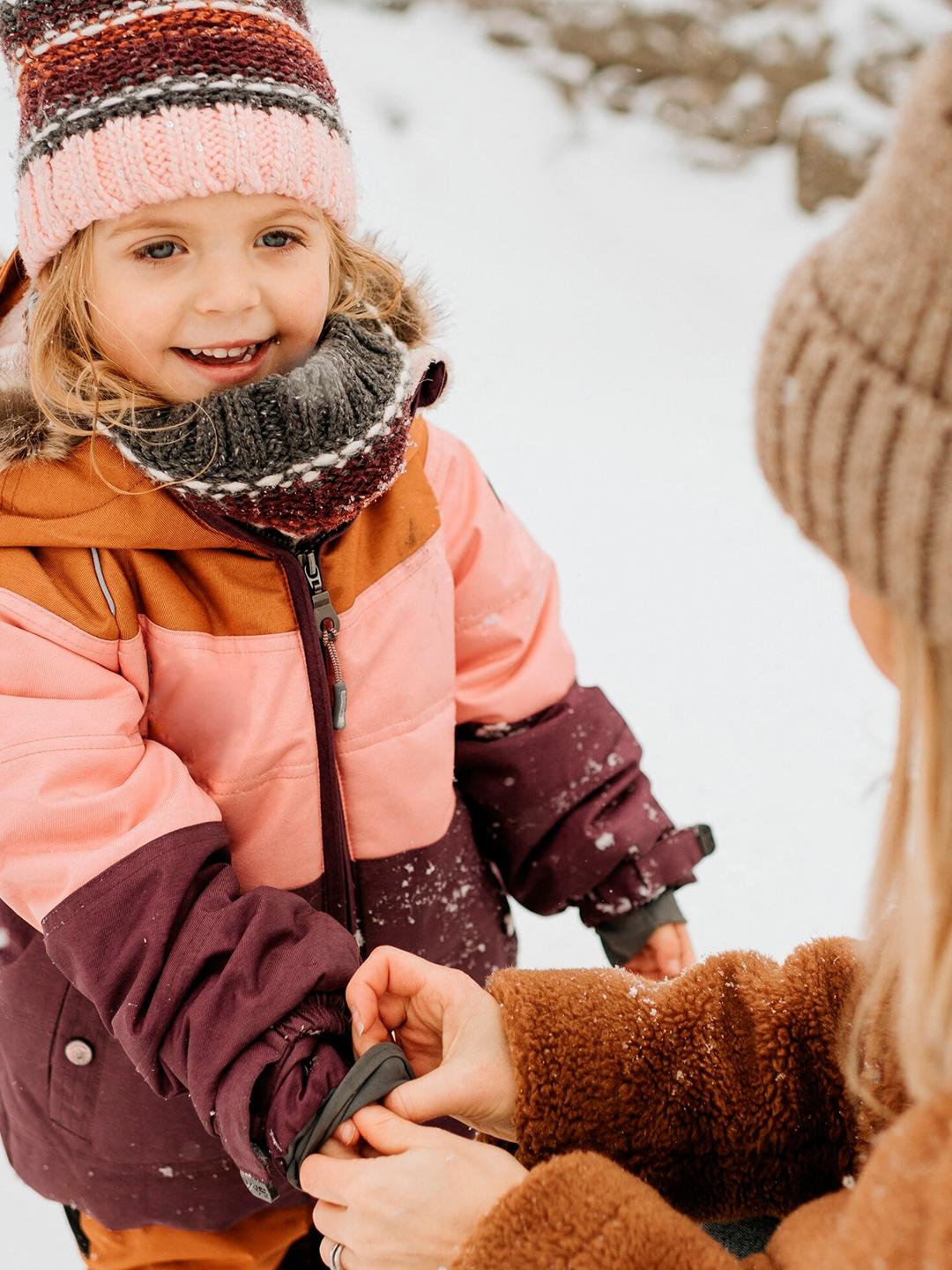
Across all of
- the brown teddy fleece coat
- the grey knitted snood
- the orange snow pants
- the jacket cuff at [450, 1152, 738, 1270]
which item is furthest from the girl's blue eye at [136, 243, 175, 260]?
the orange snow pants

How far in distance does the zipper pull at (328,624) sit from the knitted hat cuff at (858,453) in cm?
49

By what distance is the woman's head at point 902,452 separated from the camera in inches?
24.9

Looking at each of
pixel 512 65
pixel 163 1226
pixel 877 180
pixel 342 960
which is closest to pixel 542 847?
pixel 342 960

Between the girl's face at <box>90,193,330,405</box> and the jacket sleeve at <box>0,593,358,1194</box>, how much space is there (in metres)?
0.25

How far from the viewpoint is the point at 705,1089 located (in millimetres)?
1010

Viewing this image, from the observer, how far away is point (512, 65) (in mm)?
4254

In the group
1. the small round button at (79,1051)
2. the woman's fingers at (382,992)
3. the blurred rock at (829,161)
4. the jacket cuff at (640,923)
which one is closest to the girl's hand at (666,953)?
the jacket cuff at (640,923)

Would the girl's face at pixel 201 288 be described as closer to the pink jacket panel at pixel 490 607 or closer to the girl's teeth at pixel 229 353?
the girl's teeth at pixel 229 353

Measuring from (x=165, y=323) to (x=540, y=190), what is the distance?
10.5 ft

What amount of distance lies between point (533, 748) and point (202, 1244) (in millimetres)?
632

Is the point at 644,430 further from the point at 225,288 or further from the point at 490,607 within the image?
the point at 225,288

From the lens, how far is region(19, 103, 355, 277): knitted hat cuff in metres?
0.97

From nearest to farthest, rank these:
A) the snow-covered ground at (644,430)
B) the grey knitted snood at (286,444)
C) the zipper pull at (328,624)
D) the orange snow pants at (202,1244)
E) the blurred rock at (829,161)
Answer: the grey knitted snood at (286,444)
the zipper pull at (328,624)
the orange snow pants at (202,1244)
the snow-covered ground at (644,430)
the blurred rock at (829,161)

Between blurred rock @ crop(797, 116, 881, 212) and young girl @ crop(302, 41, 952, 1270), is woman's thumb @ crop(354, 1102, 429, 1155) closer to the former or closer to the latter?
young girl @ crop(302, 41, 952, 1270)
